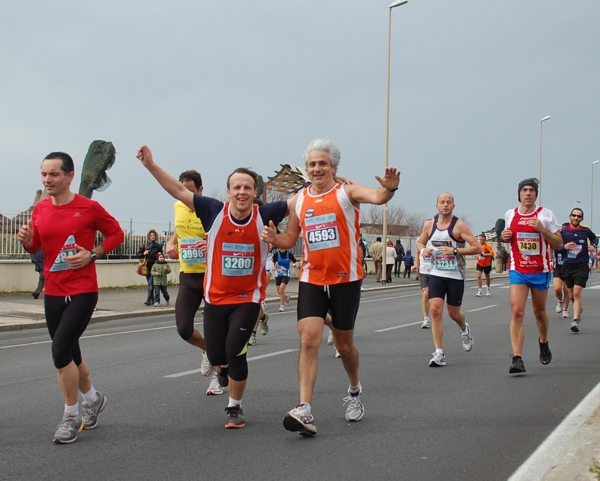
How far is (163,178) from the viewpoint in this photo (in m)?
5.33

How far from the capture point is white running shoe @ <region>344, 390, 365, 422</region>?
19.1 ft

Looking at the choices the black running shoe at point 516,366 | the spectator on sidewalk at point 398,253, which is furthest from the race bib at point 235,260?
the spectator on sidewalk at point 398,253

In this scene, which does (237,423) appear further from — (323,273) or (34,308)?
(34,308)

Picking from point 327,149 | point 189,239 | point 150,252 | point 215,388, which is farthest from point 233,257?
point 150,252

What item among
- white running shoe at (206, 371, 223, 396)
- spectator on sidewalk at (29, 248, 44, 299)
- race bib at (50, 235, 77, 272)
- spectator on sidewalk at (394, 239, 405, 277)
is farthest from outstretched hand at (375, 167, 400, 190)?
spectator on sidewalk at (394, 239, 405, 277)

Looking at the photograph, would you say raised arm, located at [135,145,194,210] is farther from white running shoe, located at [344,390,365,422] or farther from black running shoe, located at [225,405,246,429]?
white running shoe, located at [344,390,365,422]

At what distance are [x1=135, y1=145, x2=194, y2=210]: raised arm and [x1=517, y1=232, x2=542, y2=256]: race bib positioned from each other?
405 cm

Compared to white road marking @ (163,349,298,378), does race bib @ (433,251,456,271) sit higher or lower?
higher

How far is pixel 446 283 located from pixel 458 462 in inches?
166

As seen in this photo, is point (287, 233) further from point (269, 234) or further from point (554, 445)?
point (554, 445)

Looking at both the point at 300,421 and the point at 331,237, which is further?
the point at 331,237

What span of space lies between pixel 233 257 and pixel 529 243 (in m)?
3.87

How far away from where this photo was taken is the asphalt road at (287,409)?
4.63 metres

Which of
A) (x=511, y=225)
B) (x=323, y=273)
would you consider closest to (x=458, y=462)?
(x=323, y=273)
